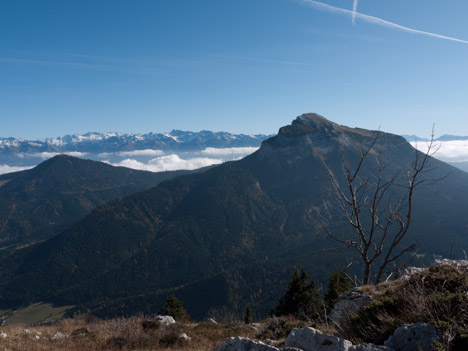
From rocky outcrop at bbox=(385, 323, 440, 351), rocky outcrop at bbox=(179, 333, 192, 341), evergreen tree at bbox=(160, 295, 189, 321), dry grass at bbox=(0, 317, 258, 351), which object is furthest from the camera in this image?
evergreen tree at bbox=(160, 295, 189, 321)

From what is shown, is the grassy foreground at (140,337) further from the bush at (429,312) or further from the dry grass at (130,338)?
the bush at (429,312)

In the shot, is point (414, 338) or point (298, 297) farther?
point (298, 297)

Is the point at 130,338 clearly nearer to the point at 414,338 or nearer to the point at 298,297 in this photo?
the point at 414,338

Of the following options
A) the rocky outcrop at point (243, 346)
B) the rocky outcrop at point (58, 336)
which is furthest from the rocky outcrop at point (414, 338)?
the rocky outcrop at point (58, 336)

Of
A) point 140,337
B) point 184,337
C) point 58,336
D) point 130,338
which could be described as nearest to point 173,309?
point 58,336

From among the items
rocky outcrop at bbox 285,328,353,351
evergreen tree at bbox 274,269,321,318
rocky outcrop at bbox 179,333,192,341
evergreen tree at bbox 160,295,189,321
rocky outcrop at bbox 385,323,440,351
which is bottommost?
evergreen tree at bbox 160,295,189,321

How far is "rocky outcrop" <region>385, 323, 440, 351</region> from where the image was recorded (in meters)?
6.72

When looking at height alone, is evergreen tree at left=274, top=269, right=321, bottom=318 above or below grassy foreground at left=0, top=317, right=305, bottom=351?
below

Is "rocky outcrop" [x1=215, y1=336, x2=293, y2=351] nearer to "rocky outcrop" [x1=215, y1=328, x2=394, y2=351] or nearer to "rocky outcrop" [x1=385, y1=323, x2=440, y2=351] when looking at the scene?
"rocky outcrop" [x1=215, y1=328, x2=394, y2=351]

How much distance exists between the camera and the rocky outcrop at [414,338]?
22.0 ft

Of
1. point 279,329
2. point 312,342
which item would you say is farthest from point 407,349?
point 279,329

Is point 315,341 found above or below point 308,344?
above

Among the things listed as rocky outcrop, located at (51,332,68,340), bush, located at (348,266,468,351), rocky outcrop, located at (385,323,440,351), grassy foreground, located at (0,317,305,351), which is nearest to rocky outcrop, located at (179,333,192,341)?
grassy foreground, located at (0,317,305,351)

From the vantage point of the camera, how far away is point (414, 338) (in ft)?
22.6
